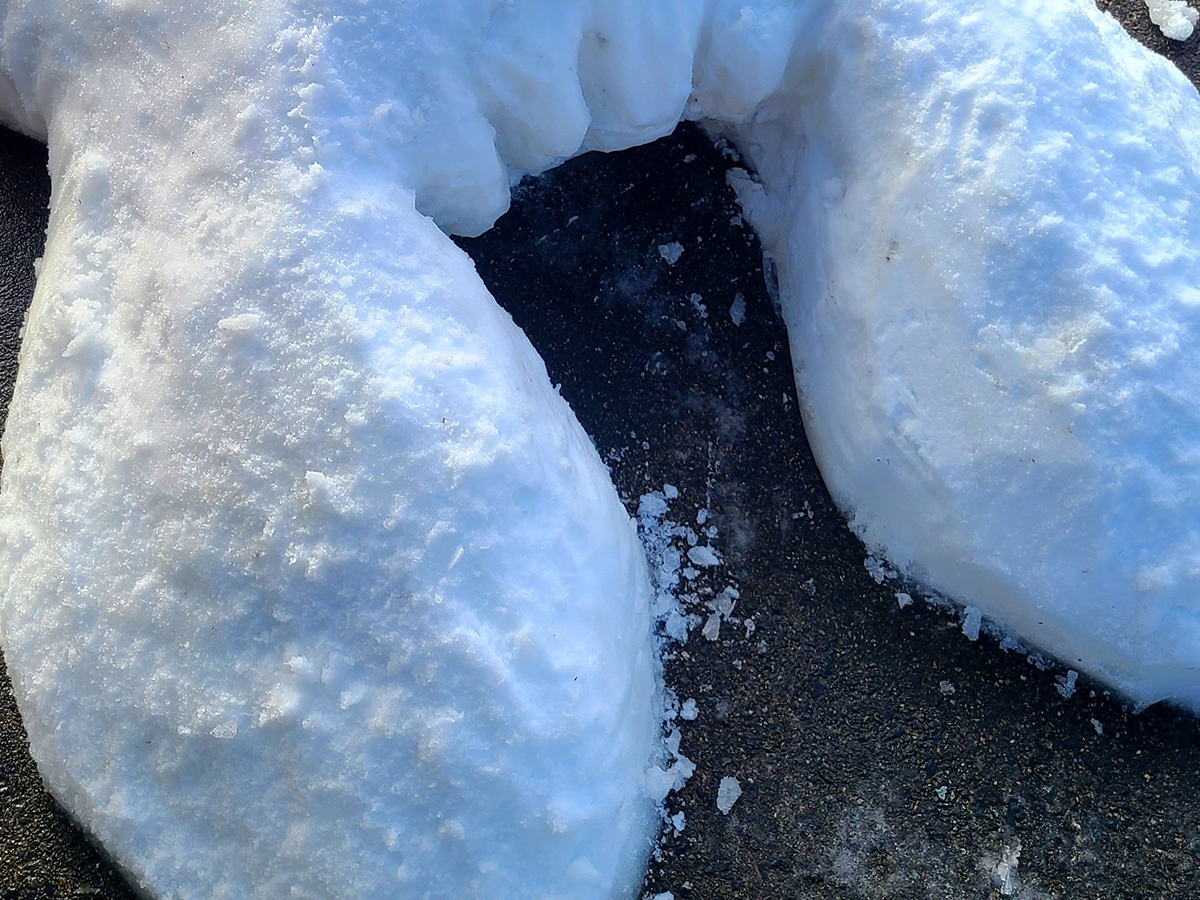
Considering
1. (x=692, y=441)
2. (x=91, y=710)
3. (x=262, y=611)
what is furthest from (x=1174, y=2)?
(x=91, y=710)

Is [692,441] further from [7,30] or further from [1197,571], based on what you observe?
[7,30]

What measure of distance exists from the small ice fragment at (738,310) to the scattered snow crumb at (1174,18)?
3.26 feet

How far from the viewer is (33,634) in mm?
1227

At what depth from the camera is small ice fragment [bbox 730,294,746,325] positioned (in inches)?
63.0

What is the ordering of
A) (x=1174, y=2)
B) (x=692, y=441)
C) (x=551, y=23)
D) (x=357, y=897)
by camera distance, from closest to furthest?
(x=357, y=897)
(x=551, y=23)
(x=692, y=441)
(x=1174, y=2)

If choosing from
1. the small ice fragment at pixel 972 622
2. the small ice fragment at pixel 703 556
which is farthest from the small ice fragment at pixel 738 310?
the small ice fragment at pixel 972 622

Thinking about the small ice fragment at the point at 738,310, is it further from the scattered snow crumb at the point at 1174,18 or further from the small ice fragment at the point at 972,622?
the scattered snow crumb at the point at 1174,18

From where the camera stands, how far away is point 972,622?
57.4 inches

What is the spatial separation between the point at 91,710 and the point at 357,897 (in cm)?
43

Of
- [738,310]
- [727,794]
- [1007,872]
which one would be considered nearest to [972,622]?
[1007,872]

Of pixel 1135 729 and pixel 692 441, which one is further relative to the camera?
pixel 692 441

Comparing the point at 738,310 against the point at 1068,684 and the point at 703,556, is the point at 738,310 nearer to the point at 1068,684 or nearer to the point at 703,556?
the point at 703,556

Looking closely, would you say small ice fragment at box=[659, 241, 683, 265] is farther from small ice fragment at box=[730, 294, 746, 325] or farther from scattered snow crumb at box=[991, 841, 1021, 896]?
scattered snow crumb at box=[991, 841, 1021, 896]

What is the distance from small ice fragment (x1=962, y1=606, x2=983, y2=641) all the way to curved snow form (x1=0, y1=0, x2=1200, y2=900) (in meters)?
0.06
